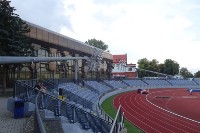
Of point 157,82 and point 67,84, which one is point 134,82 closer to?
point 157,82

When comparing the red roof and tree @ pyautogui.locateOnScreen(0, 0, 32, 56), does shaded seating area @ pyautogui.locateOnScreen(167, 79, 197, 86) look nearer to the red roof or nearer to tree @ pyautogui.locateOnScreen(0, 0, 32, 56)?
the red roof

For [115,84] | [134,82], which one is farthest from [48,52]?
[134,82]

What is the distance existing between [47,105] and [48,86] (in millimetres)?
9331

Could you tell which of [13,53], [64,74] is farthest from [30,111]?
[64,74]

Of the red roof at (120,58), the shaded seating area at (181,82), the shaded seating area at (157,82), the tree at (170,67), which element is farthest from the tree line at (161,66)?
the shaded seating area at (157,82)

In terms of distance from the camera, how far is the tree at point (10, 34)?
89.2 ft

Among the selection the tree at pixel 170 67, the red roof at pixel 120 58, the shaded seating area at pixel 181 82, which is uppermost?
the red roof at pixel 120 58

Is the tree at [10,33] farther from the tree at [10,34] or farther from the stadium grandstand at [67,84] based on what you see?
the stadium grandstand at [67,84]

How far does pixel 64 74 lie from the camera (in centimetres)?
4828

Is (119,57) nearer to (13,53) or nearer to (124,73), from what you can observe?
(124,73)

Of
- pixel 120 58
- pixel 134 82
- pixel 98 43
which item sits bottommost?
pixel 134 82

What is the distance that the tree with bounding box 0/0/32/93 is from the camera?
27.2 metres

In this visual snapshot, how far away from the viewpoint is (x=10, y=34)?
27.8m

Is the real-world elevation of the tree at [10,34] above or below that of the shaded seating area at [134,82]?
above
